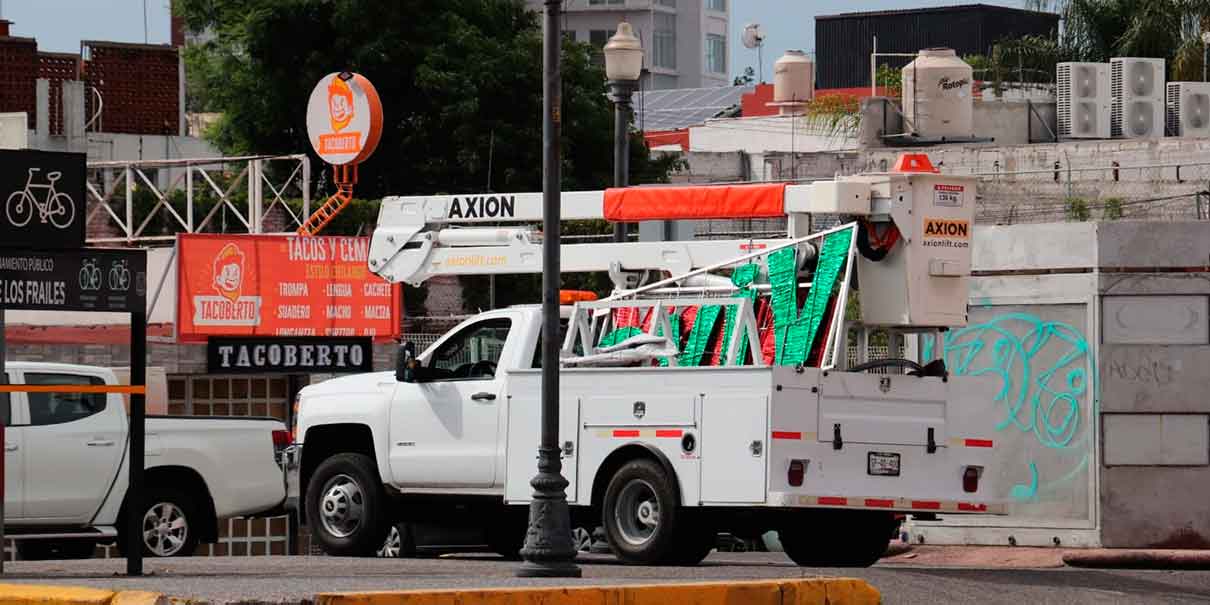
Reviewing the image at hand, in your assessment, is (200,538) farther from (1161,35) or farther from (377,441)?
(1161,35)

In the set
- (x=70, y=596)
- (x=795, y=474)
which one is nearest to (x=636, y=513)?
(x=795, y=474)

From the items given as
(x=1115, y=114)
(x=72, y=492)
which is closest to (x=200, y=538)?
(x=72, y=492)

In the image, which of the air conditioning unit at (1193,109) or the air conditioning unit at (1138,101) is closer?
the air conditioning unit at (1193,109)

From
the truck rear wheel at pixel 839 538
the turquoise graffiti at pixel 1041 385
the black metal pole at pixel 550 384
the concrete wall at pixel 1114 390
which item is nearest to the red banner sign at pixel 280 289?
the turquoise graffiti at pixel 1041 385

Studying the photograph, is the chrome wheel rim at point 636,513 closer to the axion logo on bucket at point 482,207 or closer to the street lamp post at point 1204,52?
the axion logo on bucket at point 482,207

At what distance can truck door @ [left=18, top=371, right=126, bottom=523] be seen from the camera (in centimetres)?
1930

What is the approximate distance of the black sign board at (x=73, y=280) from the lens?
13461mm

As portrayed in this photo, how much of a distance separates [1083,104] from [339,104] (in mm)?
15716

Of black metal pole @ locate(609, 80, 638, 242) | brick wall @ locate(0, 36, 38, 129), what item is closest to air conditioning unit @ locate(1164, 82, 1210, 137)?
black metal pole @ locate(609, 80, 638, 242)

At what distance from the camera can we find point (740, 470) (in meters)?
16.2

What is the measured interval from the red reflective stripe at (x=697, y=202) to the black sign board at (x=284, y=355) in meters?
9.72

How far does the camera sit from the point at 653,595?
11094mm

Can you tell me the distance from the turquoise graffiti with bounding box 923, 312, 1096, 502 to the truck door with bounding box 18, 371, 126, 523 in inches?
365

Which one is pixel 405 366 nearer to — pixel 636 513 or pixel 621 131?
pixel 636 513
